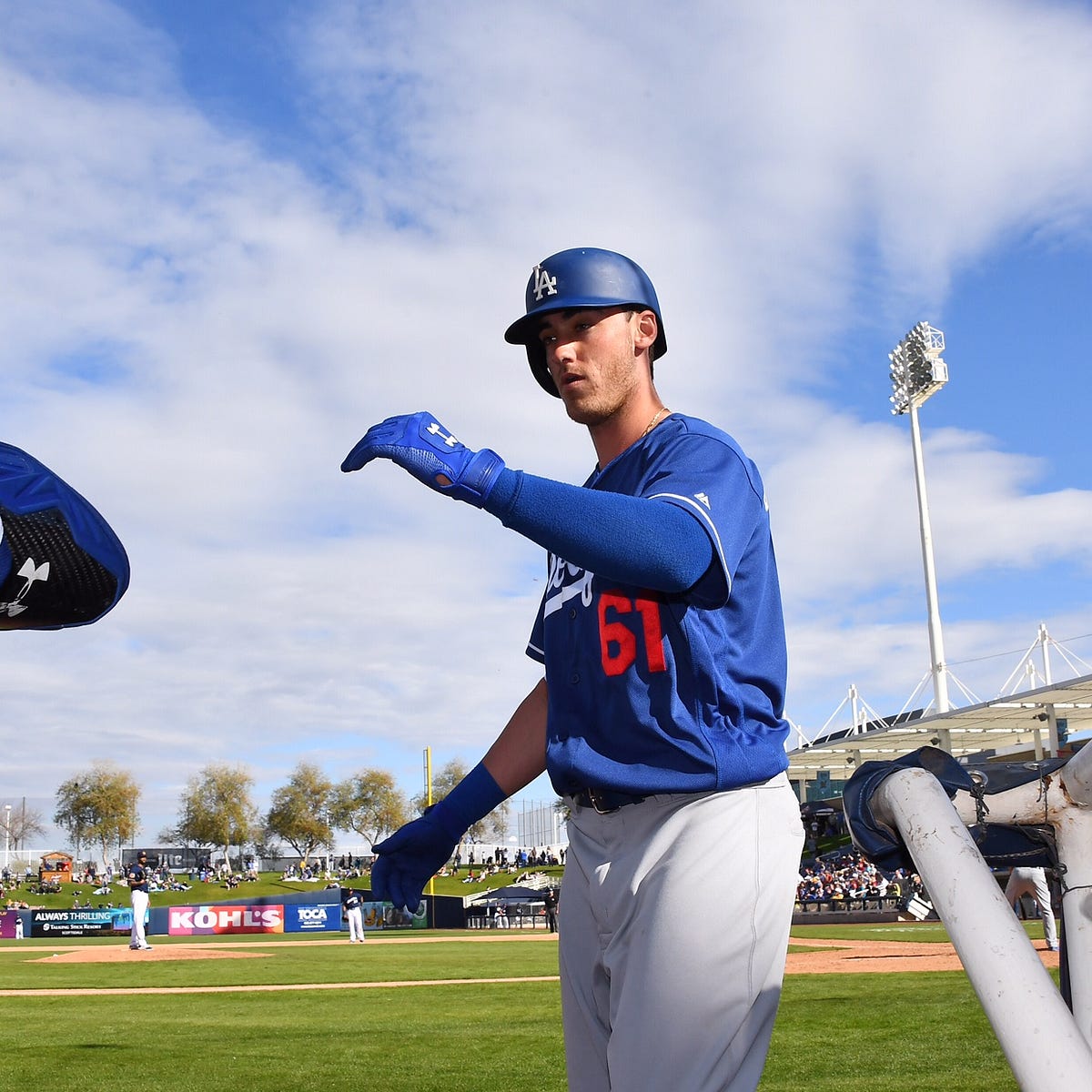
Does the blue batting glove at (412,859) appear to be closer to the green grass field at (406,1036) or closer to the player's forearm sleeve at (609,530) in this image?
the player's forearm sleeve at (609,530)

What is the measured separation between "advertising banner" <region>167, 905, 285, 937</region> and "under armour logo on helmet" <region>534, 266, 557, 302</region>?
3412cm

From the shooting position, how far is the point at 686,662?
2.32 meters

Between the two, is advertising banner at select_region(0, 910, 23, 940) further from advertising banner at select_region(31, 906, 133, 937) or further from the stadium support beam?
the stadium support beam

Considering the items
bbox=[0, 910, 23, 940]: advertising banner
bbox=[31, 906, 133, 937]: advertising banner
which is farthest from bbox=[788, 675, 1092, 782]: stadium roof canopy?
bbox=[0, 910, 23, 940]: advertising banner

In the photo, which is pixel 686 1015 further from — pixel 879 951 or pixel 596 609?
pixel 879 951

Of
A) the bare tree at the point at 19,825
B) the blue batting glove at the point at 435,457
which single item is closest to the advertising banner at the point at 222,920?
the blue batting glove at the point at 435,457

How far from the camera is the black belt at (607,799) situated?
234cm

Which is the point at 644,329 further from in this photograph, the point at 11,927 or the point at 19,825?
the point at 19,825

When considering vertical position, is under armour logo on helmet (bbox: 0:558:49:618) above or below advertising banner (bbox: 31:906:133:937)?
above

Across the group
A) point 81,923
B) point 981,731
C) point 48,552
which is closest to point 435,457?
point 48,552

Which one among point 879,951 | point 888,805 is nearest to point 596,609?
point 888,805

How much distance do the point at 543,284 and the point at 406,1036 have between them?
8104mm

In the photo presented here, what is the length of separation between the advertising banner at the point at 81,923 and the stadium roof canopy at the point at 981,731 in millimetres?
23133

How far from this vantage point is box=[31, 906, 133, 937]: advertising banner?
107 ft
